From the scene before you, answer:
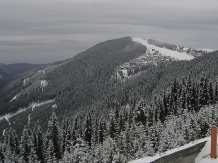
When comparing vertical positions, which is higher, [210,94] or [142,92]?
[210,94]

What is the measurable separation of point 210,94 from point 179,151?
59.1m

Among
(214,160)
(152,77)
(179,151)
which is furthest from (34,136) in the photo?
(152,77)

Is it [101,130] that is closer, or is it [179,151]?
[179,151]

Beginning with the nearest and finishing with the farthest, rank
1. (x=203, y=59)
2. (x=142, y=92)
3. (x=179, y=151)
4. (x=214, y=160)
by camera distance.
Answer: (x=214, y=160) < (x=179, y=151) < (x=142, y=92) < (x=203, y=59)

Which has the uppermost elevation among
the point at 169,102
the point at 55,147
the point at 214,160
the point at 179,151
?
the point at 214,160

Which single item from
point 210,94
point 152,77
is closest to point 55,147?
point 210,94

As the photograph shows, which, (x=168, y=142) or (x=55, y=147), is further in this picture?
(x=55, y=147)

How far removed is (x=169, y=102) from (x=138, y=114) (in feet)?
45.8

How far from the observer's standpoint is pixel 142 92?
15950 centimetres

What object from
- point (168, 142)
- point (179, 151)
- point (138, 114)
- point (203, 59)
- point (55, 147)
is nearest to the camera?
point (179, 151)

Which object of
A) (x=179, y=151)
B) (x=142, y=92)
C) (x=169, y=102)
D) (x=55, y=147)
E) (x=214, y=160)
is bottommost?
(x=142, y=92)

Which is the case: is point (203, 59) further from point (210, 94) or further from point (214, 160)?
point (214, 160)

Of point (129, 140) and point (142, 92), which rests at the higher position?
point (129, 140)

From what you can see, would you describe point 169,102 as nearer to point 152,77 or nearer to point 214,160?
point 214,160
